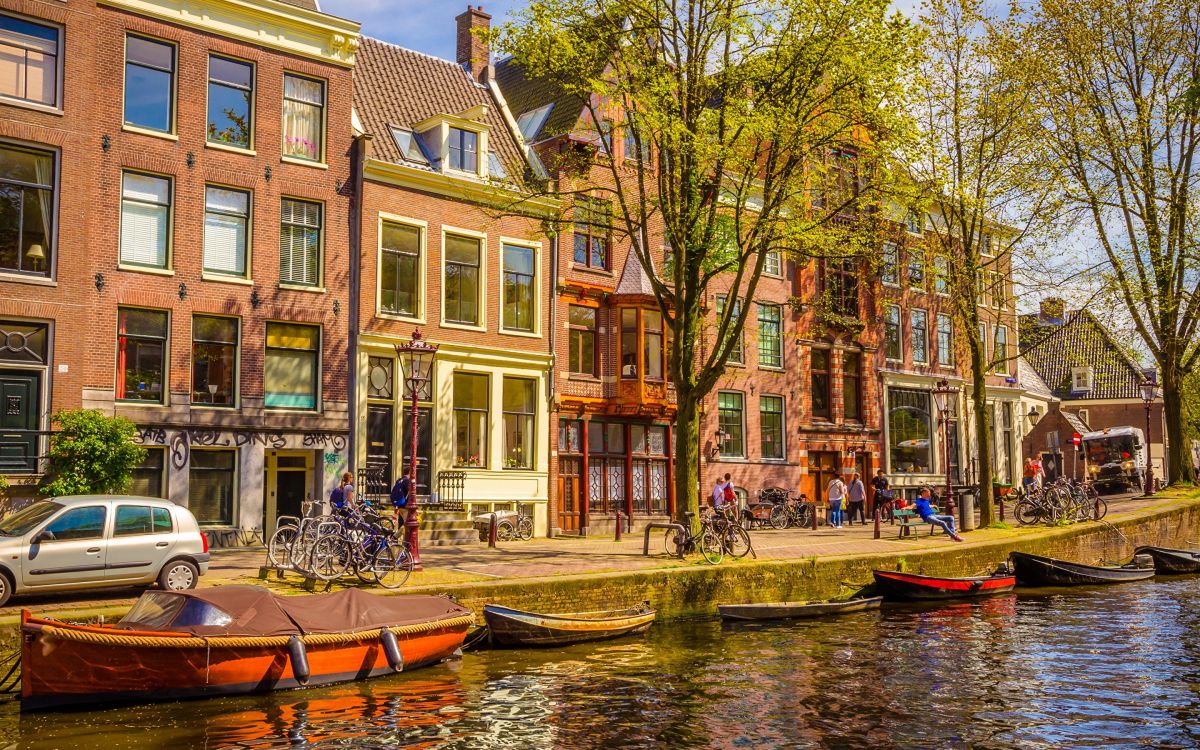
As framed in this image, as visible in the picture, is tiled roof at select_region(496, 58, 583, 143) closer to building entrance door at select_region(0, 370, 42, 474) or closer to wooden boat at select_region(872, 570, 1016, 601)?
wooden boat at select_region(872, 570, 1016, 601)

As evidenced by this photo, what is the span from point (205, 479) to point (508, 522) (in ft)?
25.9

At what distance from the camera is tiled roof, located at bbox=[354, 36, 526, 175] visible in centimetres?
3000

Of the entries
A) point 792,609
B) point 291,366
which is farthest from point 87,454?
point 792,609

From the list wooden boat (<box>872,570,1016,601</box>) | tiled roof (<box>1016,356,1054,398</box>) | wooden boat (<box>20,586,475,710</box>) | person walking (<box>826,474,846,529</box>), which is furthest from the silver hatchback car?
tiled roof (<box>1016,356,1054,398</box>)

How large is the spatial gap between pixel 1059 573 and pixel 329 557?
757 inches

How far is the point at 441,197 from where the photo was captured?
30094 millimetres

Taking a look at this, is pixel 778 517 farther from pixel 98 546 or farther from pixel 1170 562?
pixel 98 546

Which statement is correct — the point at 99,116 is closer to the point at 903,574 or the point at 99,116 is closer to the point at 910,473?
the point at 903,574

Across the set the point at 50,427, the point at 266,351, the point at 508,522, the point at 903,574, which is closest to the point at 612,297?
the point at 508,522

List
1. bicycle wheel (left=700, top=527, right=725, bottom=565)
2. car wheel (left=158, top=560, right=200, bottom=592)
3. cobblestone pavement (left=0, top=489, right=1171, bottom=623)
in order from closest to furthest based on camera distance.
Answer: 1. cobblestone pavement (left=0, top=489, right=1171, bottom=623)
2. car wheel (left=158, top=560, right=200, bottom=592)
3. bicycle wheel (left=700, top=527, right=725, bottom=565)

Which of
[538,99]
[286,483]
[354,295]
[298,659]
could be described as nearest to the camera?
[298,659]

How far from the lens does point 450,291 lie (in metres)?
30.2

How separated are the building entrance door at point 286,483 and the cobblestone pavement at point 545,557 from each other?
201 cm

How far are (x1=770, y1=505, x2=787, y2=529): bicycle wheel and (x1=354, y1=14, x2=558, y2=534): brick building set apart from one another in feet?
27.0
